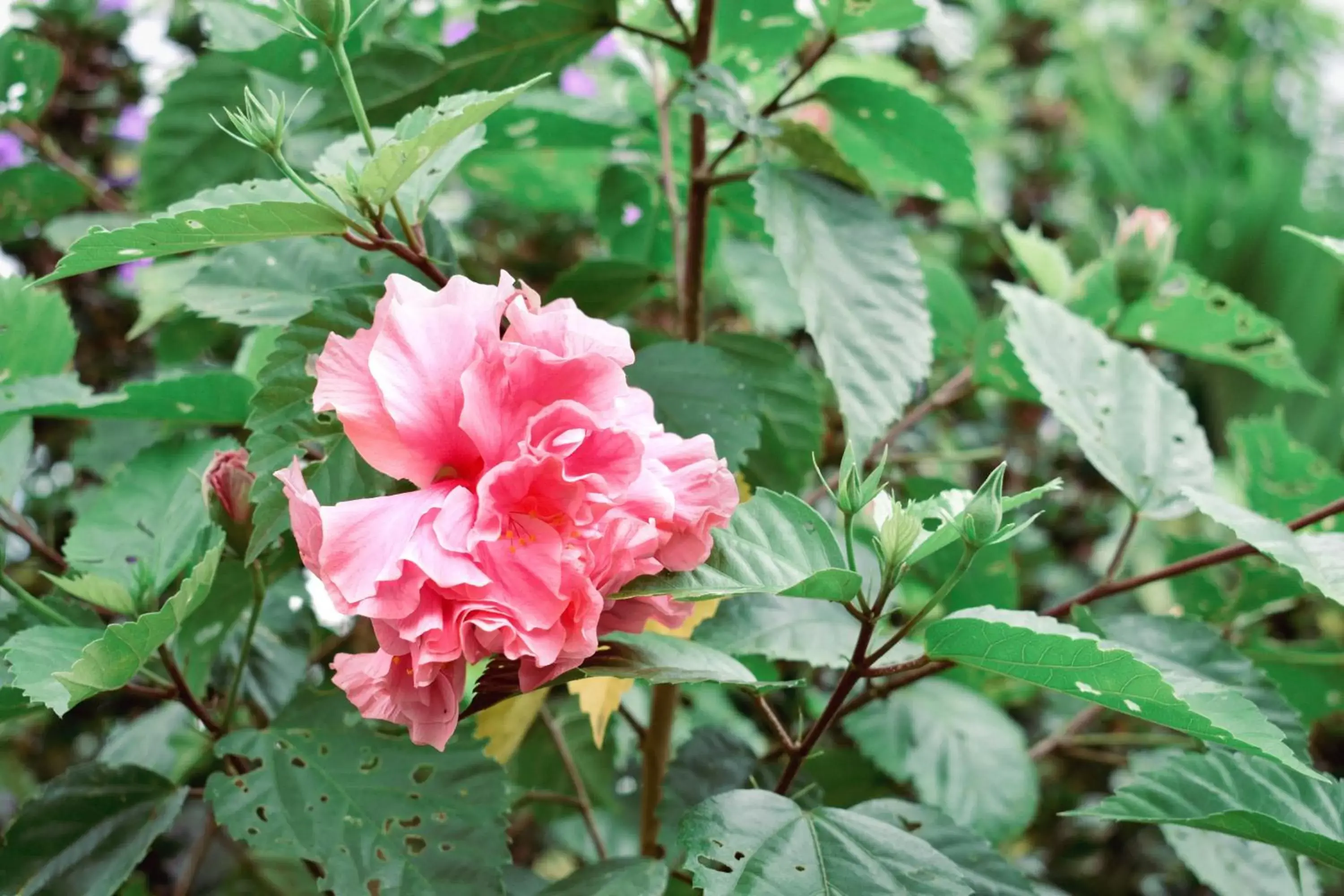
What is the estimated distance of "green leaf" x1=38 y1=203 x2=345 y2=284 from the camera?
0.42 m

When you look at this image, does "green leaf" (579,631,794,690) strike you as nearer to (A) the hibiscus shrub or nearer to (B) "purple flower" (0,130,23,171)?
(A) the hibiscus shrub

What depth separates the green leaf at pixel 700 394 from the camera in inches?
22.0

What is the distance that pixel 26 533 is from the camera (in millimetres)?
610

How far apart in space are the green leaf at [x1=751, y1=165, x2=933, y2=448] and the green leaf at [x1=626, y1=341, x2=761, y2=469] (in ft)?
0.17

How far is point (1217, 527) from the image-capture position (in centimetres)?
167

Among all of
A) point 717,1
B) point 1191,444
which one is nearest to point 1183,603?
point 1191,444

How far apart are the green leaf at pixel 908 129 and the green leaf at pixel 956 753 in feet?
1.25

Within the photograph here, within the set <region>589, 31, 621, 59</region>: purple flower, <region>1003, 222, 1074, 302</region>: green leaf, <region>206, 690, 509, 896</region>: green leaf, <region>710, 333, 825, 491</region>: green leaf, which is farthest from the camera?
<region>589, 31, 621, 59</region>: purple flower

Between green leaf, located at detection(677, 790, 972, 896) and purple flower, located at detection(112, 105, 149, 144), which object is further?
purple flower, located at detection(112, 105, 149, 144)

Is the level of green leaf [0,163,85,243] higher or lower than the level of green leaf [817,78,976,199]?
lower

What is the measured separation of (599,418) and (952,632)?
180mm

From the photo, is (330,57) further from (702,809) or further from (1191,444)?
(1191,444)

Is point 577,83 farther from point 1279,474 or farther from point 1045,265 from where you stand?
point 1279,474

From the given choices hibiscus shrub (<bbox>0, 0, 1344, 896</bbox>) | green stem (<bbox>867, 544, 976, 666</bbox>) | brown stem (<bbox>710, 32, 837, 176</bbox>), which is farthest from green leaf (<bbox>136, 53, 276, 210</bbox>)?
green stem (<bbox>867, 544, 976, 666</bbox>)
